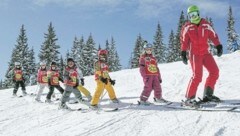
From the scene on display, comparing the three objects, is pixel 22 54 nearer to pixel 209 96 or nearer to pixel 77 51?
pixel 77 51

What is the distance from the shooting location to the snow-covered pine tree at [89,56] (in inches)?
2741

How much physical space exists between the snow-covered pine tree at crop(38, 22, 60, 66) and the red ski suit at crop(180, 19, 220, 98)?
50.5 metres

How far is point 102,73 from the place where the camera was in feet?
36.7

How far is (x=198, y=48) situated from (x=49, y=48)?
5341cm

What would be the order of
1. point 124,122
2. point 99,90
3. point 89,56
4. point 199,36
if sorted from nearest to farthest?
point 124,122 → point 199,36 → point 99,90 → point 89,56

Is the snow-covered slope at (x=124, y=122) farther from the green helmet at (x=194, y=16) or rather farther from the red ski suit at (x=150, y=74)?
the green helmet at (x=194, y=16)

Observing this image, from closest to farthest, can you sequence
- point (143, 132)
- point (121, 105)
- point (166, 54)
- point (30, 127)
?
1. point (143, 132)
2. point (30, 127)
3. point (121, 105)
4. point (166, 54)

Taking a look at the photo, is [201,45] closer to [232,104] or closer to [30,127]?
[232,104]

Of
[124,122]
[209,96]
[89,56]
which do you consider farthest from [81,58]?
[124,122]

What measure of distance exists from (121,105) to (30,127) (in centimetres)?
305

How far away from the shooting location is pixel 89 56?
72.8 metres

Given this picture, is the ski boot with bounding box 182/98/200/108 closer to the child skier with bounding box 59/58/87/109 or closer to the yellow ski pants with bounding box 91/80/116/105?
the yellow ski pants with bounding box 91/80/116/105

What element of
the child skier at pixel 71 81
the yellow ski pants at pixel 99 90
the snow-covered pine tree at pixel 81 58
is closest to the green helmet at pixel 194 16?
the yellow ski pants at pixel 99 90

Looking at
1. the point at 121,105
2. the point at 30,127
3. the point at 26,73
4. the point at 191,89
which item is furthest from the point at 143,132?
the point at 26,73
